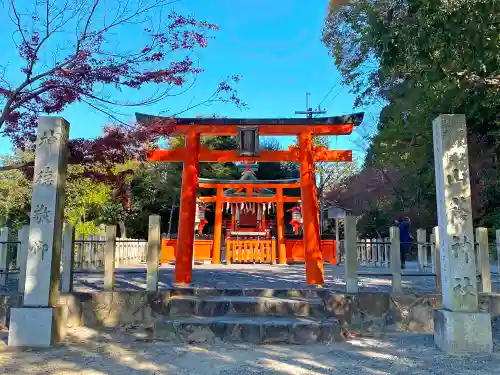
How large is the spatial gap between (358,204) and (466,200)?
2116 cm

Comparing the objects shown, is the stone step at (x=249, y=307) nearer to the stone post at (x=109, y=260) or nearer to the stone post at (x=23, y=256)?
the stone post at (x=109, y=260)

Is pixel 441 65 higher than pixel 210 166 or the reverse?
the reverse

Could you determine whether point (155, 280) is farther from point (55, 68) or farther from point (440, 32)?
point (440, 32)

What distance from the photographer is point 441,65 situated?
574 cm

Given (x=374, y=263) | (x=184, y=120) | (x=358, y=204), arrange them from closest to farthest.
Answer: (x=184, y=120) → (x=374, y=263) → (x=358, y=204)

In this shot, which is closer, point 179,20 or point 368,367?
point 368,367

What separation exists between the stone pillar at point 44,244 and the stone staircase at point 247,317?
1400 millimetres

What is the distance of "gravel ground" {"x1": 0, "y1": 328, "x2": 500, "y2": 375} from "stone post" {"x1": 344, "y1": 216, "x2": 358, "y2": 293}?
1252 mm

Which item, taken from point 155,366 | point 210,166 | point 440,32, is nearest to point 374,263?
point 440,32

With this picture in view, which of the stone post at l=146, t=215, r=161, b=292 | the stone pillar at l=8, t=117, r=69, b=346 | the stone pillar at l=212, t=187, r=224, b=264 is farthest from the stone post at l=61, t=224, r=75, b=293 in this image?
the stone pillar at l=212, t=187, r=224, b=264

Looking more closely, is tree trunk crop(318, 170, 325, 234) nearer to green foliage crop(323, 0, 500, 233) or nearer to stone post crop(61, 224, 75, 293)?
green foliage crop(323, 0, 500, 233)

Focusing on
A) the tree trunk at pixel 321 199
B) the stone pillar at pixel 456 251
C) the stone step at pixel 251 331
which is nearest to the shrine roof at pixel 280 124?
the stone pillar at pixel 456 251

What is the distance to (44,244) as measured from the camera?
5.39 metres

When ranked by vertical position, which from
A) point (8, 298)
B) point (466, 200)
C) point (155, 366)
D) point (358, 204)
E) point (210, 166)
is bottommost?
point (155, 366)
